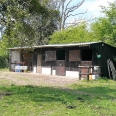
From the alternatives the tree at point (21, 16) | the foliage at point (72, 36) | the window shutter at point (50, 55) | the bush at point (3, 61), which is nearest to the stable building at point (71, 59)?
the window shutter at point (50, 55)

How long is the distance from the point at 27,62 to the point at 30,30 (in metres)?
16.5

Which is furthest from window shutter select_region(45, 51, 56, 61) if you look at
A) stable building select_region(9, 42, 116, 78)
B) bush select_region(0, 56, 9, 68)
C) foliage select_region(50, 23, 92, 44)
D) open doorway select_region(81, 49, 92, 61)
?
bush select_region(0, 56, 9, 68)

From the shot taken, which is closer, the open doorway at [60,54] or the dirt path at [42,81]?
the dirt path at [42,81]

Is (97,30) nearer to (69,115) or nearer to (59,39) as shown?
(59,39)

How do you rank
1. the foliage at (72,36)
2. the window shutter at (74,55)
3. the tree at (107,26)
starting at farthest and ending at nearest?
the foliage at (72,36)
the tree at (107,26)
the window shutter at (74,55)

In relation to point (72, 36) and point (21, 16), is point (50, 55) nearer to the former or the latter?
point (72, 36)

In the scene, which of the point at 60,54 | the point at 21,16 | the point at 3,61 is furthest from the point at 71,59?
the point at 3,61

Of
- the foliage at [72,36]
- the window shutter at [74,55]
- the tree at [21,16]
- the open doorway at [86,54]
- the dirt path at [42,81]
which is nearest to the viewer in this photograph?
the tree at [21,16]

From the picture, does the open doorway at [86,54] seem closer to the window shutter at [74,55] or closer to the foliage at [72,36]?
the window shutter at [74,55]

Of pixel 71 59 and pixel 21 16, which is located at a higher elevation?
pixel 21 16

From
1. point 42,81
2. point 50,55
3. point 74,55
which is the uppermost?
point 50,55

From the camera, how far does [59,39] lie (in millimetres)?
31062

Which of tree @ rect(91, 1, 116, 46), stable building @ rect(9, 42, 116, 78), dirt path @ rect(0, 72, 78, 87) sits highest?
tree @ rect(91, 1, 116, 46)

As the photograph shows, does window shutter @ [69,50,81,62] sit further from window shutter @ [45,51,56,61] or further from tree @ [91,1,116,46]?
tree @ [91,1,116,46]
